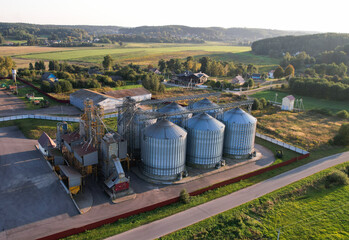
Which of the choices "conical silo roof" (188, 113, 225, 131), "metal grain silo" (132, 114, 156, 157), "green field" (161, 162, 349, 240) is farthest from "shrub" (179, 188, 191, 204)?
"metal grain silo" (132, 114, 156, 157)

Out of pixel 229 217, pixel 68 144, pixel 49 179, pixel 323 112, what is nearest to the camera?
pixel 229 217

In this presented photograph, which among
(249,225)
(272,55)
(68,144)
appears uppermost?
(272,55)

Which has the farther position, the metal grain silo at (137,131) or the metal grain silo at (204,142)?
the metal grain silo at (137,131)

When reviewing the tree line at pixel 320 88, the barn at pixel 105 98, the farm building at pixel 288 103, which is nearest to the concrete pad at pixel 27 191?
the barn at pixel 105 98

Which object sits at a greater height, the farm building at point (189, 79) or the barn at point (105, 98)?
the farm building at point (189, 79)

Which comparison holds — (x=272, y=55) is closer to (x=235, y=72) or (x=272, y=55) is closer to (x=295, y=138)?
(x=235, y=72)

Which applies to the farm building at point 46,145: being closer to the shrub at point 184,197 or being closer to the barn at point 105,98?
the barn at point 105,98

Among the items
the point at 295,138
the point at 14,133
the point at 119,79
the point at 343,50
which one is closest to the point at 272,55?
the point at 343,50
